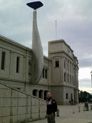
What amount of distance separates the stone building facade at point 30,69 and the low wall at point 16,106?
15.4 metres

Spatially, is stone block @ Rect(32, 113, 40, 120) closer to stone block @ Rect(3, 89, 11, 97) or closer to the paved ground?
the paved ground

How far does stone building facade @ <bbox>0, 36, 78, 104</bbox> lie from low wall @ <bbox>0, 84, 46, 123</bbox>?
50.5ft

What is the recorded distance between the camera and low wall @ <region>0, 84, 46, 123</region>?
10.8 metres

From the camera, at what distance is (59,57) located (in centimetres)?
4678

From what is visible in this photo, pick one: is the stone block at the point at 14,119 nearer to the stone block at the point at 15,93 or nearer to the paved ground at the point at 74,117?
the stone block at the point at 15,93

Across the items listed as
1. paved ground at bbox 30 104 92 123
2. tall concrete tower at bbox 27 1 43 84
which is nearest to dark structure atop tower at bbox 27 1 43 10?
tall concrete tower at bbox 27 1 43 84

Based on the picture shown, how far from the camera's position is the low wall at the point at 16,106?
35.5 ft

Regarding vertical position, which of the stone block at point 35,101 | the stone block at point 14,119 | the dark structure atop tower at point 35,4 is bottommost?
the stone block at point 14,119

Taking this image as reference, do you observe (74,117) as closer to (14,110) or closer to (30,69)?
(14,110)

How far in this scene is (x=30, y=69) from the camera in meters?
36.1

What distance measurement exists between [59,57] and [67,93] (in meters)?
10.4

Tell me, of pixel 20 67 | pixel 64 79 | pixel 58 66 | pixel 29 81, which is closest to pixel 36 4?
pixel 20 67

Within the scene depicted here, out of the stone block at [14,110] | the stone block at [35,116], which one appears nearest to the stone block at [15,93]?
the stone block at [14,110]

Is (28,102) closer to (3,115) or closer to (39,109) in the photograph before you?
(39,109)
